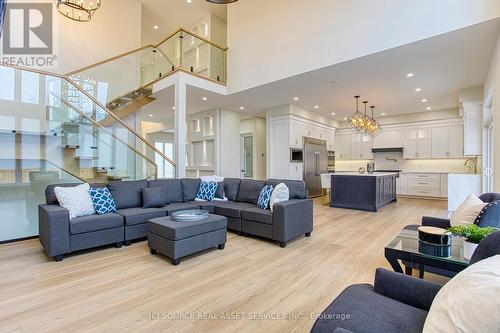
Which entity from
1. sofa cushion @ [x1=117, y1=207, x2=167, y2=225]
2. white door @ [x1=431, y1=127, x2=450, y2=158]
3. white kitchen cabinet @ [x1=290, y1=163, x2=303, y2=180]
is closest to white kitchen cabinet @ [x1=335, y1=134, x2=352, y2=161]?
white door @ [x1=431, y1=127, x2=450, y2=158]

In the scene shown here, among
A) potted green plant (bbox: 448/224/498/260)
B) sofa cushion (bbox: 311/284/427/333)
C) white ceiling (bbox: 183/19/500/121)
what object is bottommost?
sofa cushion (bbox: 311/284/427/333)

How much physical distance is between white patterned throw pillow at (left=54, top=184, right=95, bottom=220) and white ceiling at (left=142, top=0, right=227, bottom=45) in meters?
6.54

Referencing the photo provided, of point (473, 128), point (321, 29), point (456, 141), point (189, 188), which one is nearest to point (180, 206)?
point (189, 188)

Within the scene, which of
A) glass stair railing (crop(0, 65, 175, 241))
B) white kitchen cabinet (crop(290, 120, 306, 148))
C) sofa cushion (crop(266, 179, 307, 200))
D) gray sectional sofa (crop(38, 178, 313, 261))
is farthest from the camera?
white kitchen cabinet (crop(290, 120, 306, 148))

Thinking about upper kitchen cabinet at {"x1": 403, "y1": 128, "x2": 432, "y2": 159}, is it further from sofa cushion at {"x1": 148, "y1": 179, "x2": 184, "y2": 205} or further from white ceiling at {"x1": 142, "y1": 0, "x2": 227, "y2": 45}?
sofa cushion at {"x1": 148, "y1": 179, "x2": 184, "y2": 205}

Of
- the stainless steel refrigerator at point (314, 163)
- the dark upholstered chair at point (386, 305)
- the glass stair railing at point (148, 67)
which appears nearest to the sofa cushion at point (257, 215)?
the dark upholstered chair at point (386, 305)

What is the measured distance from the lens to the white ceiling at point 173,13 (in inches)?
298

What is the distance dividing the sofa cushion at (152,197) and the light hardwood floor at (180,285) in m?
0.65

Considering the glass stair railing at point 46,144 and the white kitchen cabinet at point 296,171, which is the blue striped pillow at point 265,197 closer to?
the glass stair railing at point 46,144

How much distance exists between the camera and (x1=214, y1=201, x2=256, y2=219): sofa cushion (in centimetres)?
410

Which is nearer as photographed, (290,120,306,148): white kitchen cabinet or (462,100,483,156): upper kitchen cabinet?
(462,100,483,156): upper kitchen cabinet

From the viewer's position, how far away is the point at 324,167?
9.23 metres

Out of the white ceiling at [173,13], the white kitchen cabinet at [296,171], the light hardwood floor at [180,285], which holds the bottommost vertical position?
the light hardwood floor at [180,285]

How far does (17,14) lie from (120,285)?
7.26 meters
